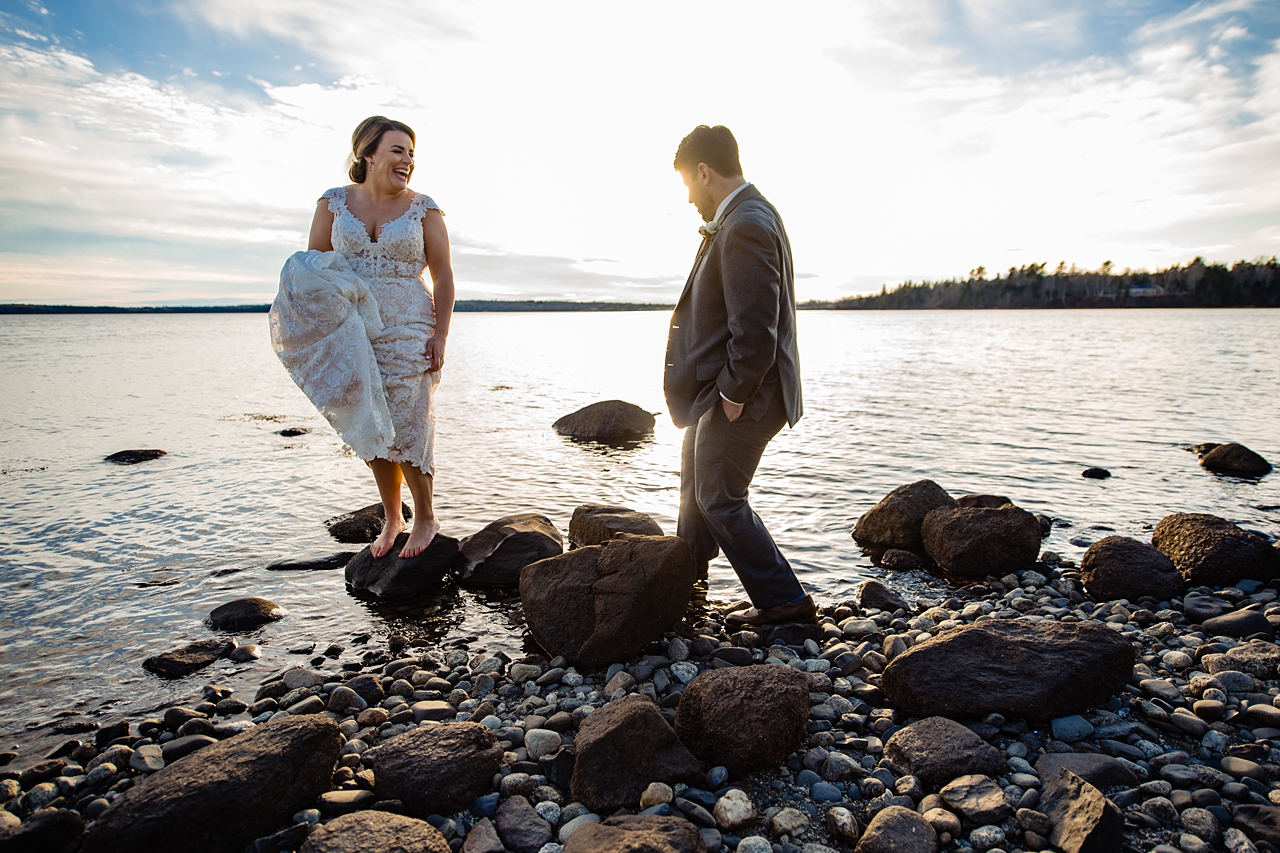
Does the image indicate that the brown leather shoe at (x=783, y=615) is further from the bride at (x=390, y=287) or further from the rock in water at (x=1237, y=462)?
the rock in water at (x=1237, y=462)

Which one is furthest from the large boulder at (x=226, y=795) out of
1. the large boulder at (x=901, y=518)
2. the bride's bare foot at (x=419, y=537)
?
the large boulder at (x=901, y=518)

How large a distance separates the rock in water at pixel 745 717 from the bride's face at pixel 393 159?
419cm

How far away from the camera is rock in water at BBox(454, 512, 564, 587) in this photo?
575 cm

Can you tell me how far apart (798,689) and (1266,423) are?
1664cm

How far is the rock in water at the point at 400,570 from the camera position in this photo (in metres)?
5.49

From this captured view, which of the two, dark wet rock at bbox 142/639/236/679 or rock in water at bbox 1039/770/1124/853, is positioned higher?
rock in water at bbox 1039/770/1124/853

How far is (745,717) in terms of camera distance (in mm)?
3121

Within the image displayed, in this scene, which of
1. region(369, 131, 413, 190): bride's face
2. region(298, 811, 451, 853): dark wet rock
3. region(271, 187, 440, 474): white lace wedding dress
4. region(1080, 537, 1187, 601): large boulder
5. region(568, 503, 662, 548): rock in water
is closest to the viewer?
region(298, 811, 451, 853): dark wet rock

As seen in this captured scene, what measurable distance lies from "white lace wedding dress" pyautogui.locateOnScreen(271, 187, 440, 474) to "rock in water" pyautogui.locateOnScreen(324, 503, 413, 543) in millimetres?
1962

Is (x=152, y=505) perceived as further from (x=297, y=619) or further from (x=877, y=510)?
(x=877, y=510)

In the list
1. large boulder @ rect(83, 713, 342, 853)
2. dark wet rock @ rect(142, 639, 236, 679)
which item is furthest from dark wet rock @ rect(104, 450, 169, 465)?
large boulder @ rect(83, 713, 342, 853)

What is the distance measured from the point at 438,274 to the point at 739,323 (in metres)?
2.80

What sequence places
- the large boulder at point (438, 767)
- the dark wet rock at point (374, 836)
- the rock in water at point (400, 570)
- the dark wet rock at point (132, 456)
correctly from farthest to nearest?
the dark wet rock at point (132, 456) → the rock in water at point (400, 570) → the large boulder at point (438, 767) → the dark wet rock at point (374, 836)

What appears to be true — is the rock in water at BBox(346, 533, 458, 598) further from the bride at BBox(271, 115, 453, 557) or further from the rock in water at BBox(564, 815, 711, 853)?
the rock in water at BBox(564, 815, 711, 853)
